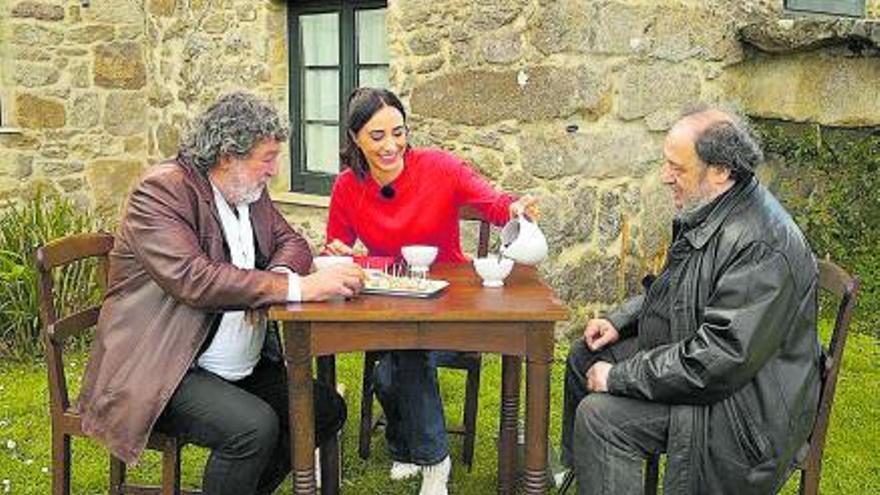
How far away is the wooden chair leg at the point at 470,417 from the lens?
3629mm

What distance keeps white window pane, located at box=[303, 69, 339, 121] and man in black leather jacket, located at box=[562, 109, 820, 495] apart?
3999 millimetres

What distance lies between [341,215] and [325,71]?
3208 millimetres

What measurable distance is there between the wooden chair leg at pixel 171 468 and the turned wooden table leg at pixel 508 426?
112 cm

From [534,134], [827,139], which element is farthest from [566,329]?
[827,139]

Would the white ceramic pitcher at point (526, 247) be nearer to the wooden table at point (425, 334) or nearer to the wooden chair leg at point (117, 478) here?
the wooden table at point (425, 334)

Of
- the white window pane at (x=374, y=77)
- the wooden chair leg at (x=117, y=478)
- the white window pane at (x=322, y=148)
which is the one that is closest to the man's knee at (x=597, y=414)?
the wooden chair leg at (x=117, y=478)

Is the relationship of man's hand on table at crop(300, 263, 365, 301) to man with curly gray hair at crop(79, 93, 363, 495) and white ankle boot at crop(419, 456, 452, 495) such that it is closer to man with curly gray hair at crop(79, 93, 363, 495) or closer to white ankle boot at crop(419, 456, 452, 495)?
man with curly gray hair at crop(79, 93, 363, 495)

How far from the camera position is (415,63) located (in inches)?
210

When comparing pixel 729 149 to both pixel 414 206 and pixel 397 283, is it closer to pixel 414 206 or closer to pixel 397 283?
pixel 397 283

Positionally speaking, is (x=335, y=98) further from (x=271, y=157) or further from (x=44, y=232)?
(x=271, y=157)

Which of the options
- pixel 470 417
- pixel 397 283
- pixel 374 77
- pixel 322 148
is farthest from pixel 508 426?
pixel 322 148

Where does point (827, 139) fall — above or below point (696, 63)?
below

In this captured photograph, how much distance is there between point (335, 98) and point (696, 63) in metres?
2.35

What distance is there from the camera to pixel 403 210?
3.28 metres
